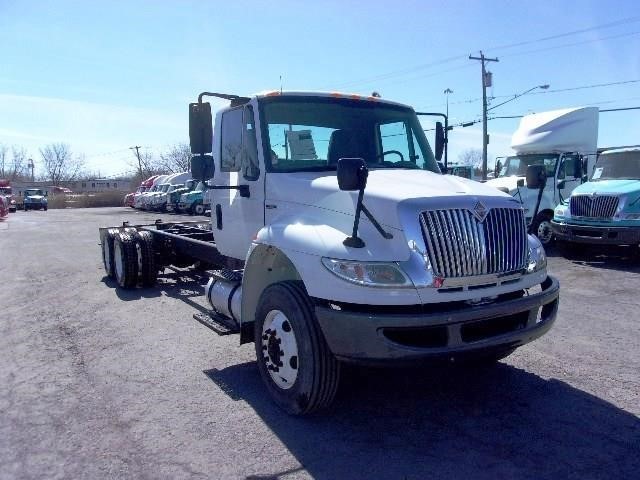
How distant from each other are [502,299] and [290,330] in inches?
61.3

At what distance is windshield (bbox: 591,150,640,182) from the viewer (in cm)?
1220

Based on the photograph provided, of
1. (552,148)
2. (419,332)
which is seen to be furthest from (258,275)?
(552,148)

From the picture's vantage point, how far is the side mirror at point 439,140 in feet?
19.2

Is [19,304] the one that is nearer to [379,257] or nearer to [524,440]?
[379,257]

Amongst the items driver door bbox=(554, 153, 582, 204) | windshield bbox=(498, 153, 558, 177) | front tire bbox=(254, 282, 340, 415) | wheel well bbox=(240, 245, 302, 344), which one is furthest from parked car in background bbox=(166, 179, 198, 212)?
front tire bbox=(254, 282, 340, 415)


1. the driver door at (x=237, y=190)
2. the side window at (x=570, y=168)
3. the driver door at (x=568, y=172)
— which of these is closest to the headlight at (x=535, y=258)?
the driver door at (x=237, y=190)

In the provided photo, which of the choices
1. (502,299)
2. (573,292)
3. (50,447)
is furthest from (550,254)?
(50,447)

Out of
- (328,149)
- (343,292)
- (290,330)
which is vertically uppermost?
(328,149)

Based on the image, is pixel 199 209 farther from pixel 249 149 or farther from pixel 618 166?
pixel 249 149

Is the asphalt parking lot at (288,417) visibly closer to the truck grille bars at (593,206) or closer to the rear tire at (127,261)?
the rear tire at (127,261)

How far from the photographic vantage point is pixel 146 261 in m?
9.06

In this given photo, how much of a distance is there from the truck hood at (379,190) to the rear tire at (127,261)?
4981 millimetres

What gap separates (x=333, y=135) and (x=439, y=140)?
1465 millimetres

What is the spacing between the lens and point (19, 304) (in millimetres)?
8211
